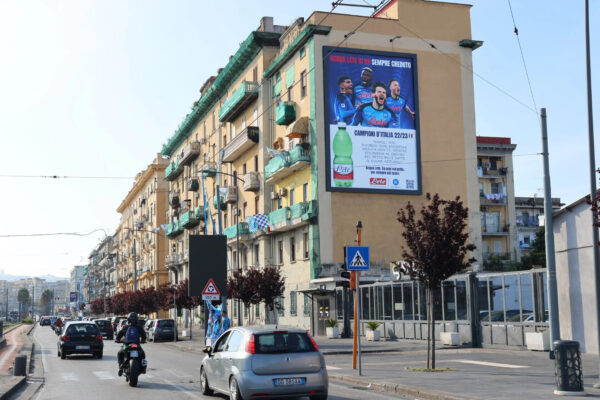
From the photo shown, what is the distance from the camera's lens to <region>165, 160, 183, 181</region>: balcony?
77750 millimetres

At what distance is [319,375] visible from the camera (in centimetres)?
1251

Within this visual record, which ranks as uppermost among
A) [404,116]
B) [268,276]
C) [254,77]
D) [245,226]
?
[254,77]

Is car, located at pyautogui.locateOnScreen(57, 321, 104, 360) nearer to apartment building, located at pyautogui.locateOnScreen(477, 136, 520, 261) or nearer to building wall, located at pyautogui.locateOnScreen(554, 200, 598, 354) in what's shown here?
building wall, located at pyautogui.locateOnScreen(554, 200, 598, 354)

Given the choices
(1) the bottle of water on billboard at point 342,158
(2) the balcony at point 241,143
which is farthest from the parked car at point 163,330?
(1) the bottle of water on billboard at point 342,158

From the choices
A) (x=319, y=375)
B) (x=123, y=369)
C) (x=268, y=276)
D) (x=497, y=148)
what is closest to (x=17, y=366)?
(x=123, y=369)

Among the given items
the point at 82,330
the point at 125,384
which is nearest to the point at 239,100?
the point at 82,330

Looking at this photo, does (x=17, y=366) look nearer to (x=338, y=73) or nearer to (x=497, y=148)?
(x=338, y=73)

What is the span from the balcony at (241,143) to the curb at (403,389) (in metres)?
34.7

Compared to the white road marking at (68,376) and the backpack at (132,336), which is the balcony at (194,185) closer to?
the white road marking at (68,376)

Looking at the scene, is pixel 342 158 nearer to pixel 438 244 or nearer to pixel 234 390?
pixel 438 244

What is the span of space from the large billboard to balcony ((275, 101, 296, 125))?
325 centimetres

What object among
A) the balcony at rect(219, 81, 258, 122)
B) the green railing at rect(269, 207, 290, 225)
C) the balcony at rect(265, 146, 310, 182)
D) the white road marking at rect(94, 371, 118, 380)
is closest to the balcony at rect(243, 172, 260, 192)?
the balcony at rect(265, 146, 310, 182)

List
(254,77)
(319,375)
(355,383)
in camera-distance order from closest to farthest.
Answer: (319,375) → (355,383) → (254,77)

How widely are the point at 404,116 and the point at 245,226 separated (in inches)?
601
